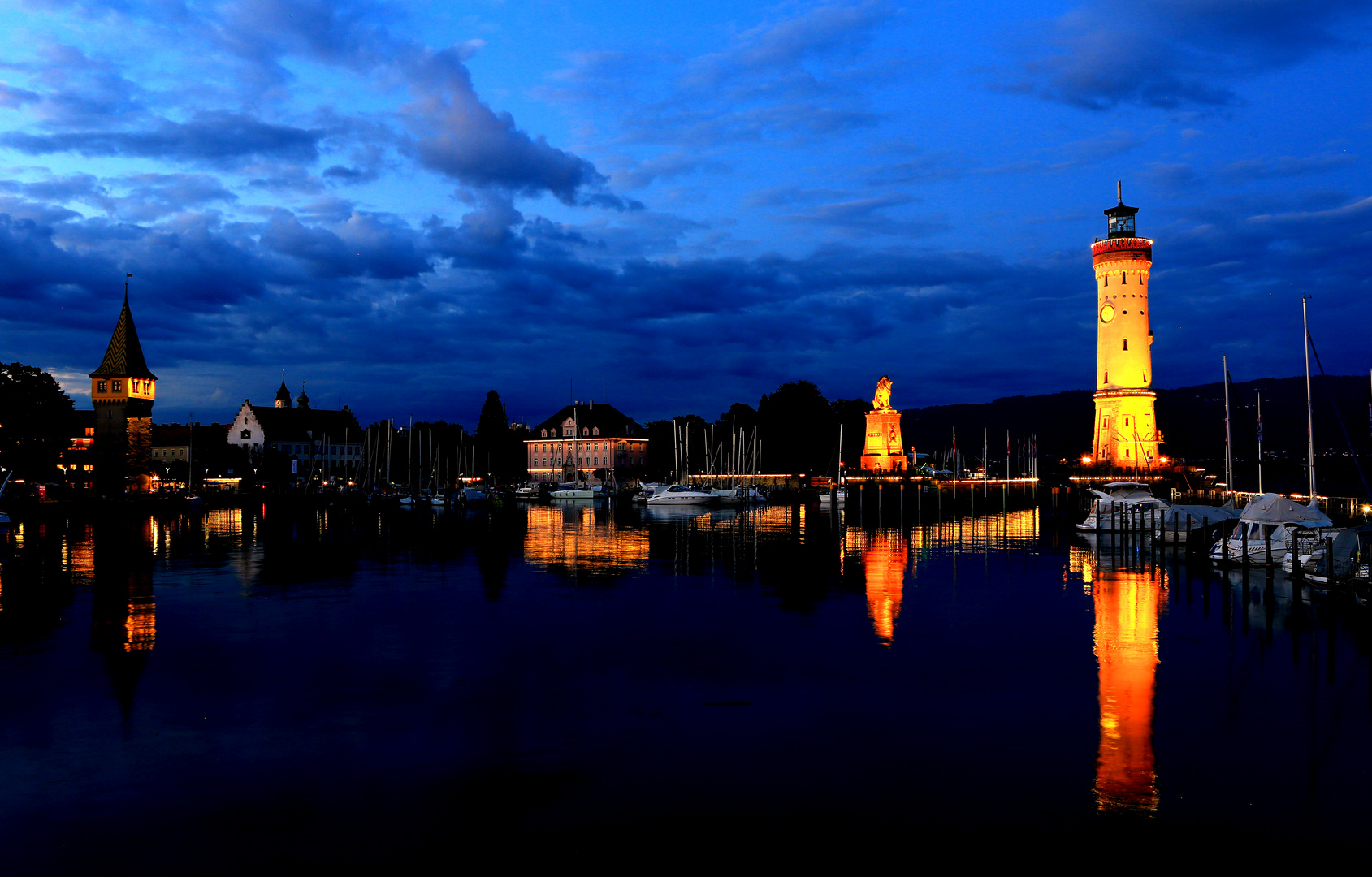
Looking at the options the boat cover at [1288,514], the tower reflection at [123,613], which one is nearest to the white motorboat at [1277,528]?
the boat cover at [1288,514]

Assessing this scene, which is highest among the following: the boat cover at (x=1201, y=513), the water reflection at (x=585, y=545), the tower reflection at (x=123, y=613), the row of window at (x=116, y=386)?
the row of window at (x=116, y=386)

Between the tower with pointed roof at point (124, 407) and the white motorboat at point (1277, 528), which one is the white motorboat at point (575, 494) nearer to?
the tower with pointed roof at point (124, 407)

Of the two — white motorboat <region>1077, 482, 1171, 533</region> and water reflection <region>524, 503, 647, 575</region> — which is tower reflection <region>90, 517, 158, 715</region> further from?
white motorboat <region>1077, 482, 1171, 533</region>

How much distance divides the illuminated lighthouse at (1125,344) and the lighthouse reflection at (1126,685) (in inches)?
3515

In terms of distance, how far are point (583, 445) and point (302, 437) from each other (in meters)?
48.8

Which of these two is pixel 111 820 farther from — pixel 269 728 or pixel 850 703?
pixel 850 703

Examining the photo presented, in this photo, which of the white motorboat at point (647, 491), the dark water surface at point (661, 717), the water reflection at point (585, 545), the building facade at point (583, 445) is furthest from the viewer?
the building facade at point (583, 445)

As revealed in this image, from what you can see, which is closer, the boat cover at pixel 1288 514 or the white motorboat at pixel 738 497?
the boat cover at pixel 1288 514

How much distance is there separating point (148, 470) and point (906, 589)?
112432 millimetres

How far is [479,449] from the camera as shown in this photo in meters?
154

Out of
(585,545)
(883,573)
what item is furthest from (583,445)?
(883,573)

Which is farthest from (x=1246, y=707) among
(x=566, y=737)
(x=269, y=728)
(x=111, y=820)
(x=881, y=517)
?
(x=881, y=517)

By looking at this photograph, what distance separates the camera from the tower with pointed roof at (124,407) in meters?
115

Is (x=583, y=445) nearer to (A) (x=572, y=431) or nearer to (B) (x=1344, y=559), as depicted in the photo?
(A) (x=572, y=431)
